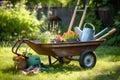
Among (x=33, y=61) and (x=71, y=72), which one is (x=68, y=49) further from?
(x=33, y=61)

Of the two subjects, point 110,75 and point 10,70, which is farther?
point 10,70

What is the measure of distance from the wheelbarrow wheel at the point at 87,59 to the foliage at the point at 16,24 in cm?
559

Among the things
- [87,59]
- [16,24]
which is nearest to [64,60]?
[87,59]

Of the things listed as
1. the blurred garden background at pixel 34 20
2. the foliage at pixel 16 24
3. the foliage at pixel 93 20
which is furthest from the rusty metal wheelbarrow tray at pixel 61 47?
the foliage at pixel 93 20

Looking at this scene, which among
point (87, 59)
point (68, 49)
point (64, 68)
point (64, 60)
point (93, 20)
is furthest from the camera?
point (93, 20)

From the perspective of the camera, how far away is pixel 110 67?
8375 millimetres

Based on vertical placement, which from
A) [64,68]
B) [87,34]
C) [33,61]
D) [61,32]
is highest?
[87,34]

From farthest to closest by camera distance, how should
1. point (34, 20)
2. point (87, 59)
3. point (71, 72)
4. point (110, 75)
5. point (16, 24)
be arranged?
point (34, 20)
point (16, 24)
point (87, 59)
point (71, 72)
point (110, 75)

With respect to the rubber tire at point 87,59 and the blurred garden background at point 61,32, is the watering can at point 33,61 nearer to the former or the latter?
the blurred garden background at point 61,32

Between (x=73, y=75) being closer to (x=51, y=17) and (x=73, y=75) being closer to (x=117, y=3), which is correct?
(x=117, y=3)

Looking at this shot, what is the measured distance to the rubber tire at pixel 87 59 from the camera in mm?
8055

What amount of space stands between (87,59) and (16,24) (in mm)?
6283

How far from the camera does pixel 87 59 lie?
26.7ft

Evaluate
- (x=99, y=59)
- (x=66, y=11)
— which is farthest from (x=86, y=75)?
(x=66, y=11)
